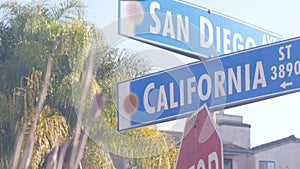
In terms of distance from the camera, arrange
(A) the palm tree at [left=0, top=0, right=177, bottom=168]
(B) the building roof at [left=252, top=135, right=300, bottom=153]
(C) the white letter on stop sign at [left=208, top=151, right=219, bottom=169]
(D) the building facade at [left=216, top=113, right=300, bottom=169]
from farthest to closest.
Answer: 1. (B) the building roof at [left=252, top=135, right=300, bottom=153]
2. (D) the building facade at [left=216, top=113, right=300, bottom=169]
3. (A) the palm tree at [left=0, top=0, right=177, bottom=168]
4. (C) the white letter on stop sign at [left=208, top=151, right=219, bottom=169]

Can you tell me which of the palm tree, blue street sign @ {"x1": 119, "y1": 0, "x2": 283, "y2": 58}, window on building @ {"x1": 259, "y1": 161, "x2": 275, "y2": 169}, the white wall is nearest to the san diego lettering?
blue street sign @ {"x1": 119, "y1": 0, "x2": 283, "y2": 58}

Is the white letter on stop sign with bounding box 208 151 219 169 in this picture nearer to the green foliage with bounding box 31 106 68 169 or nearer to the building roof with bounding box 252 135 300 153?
the green foliage with bounding box 31 106 68 169

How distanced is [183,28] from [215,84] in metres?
0.54

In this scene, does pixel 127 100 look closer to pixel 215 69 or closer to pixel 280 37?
pixel 215 69

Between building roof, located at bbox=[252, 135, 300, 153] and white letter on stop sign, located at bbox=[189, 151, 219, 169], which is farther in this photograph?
building roof, located at bbox=[252, 135, 300, 153]

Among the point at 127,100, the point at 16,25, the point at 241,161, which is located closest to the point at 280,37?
the point at 127,100

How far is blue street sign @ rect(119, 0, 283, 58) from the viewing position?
4434mm

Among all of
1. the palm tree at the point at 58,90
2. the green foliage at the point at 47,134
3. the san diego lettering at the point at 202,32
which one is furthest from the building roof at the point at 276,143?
the san diego lettering at the point at 202,32

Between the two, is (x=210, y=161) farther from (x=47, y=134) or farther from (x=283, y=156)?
(x=283, y=156)

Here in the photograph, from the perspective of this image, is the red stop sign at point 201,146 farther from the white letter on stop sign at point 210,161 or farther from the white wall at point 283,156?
the white wall at point 283,156

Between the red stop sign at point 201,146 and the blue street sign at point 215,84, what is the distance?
0.58 meters

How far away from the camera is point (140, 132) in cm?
1019

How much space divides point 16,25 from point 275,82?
7.67m

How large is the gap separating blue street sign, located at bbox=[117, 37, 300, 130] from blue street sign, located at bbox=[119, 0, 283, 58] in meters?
0.19
